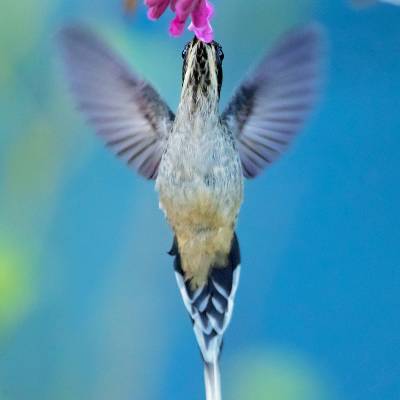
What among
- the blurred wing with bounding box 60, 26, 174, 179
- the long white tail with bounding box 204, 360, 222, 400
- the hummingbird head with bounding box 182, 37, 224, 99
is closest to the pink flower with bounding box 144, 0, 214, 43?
the hummingbird head with bounding box 182, 37, 224, 99

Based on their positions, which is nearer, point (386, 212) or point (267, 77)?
point (267, 77)

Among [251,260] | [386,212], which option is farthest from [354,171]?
[251,260]

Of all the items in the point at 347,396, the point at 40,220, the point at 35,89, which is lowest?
the point at 347,396

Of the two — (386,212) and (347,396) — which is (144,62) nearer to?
(386,212)

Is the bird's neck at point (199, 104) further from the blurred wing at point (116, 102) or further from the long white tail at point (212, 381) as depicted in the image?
the long white tail at point (212, 381)

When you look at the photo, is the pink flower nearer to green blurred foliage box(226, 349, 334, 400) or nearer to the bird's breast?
the bird's breast

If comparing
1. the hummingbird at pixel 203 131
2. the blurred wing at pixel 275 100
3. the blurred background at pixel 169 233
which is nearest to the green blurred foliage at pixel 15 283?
the blurred background at pixel 169 233

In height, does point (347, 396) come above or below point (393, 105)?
below
